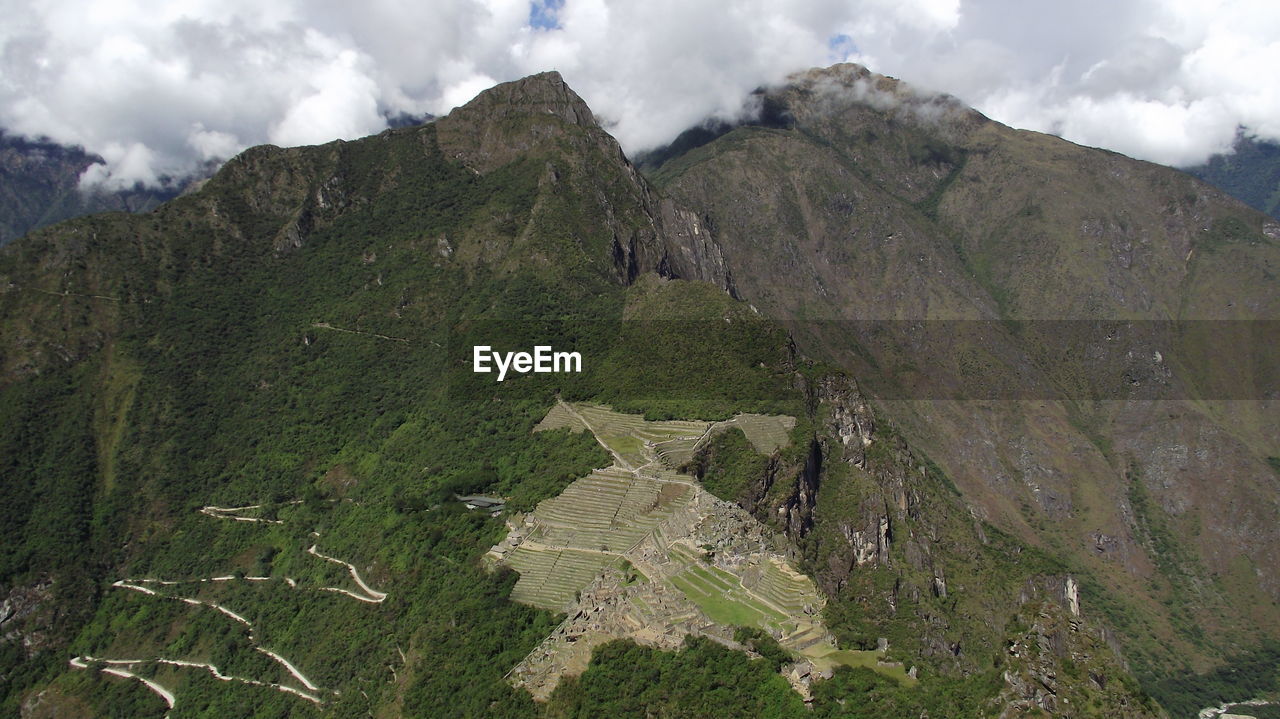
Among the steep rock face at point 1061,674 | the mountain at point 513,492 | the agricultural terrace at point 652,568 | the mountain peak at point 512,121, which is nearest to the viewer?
the steep rock face at point 1061,674

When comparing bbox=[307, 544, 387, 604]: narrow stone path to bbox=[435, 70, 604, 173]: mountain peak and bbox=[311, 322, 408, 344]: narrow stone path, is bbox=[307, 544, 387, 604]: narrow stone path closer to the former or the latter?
bbox=[311, 322, 408, 344]: narrow stone path

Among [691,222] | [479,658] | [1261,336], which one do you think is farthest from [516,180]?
[1261,336]

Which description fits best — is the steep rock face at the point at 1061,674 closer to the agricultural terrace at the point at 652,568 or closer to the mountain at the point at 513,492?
the mountain at the point at 513,492

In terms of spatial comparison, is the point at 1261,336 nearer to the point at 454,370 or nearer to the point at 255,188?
the point at 454,370

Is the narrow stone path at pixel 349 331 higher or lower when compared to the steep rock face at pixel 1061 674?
higher

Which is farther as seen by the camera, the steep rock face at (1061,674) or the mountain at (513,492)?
the mountain at (513,492)

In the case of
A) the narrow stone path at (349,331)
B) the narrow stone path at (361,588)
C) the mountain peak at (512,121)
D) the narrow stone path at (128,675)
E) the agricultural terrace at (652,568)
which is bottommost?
the narrow stone path at (128,675)

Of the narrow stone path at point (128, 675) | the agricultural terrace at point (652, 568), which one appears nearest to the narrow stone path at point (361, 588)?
the agricultural terrace at point (652, 568)

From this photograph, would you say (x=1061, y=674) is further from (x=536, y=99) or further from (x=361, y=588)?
(x=536, y=99)
